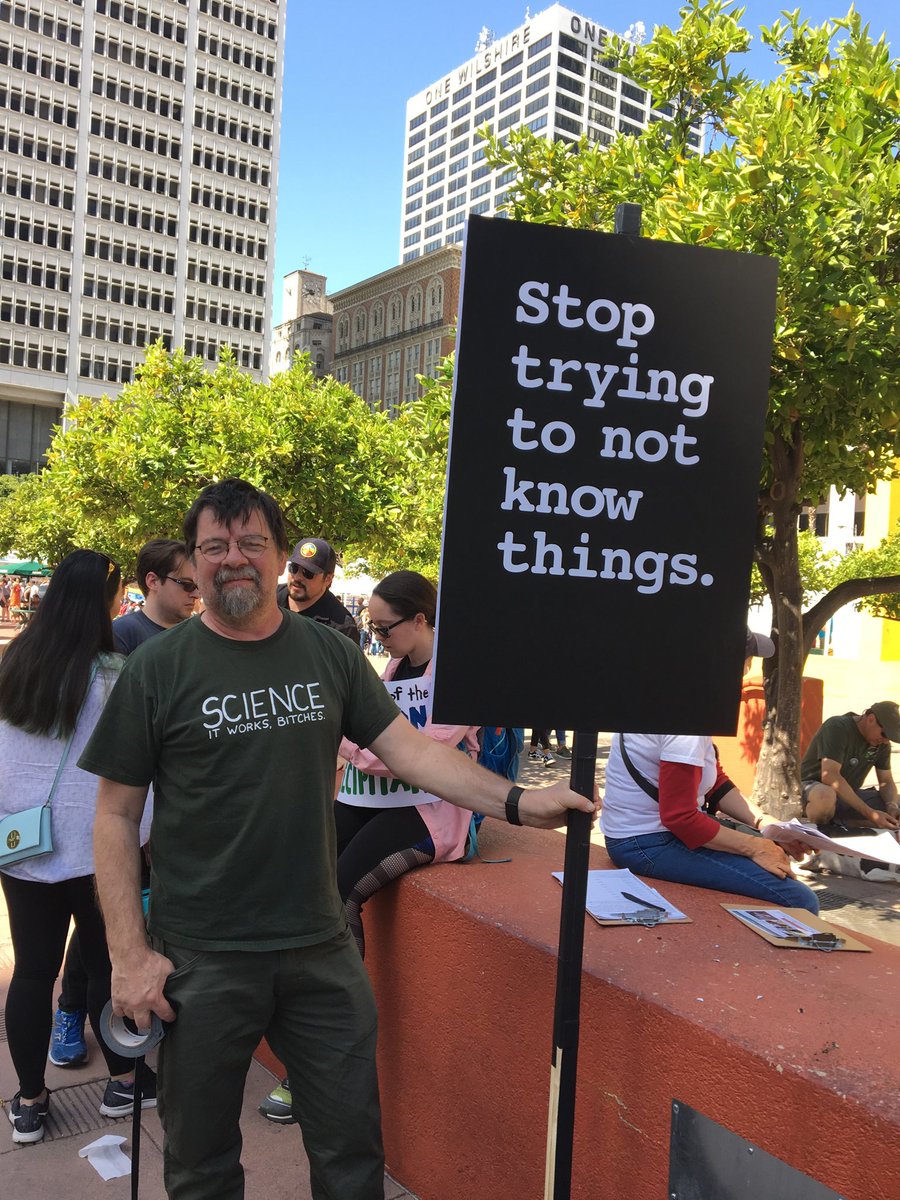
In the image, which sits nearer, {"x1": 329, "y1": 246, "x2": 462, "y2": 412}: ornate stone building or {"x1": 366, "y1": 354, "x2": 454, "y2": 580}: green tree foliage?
{"x1": 366, "y1": 354, "x2": 454, "y2": 580}: green tree foliage

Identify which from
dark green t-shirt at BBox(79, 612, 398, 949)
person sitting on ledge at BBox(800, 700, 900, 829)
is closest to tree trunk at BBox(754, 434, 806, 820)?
person sitting on ledge at BBox(800, 700, 900, 829)

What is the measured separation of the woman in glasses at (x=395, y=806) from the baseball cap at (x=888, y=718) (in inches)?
185

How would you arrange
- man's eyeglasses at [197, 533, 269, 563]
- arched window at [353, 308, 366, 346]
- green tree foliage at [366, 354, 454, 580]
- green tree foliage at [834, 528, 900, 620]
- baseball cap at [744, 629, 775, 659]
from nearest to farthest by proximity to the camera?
man's eyeglasses at [197, 533, 269, 563]
baseball cap at [744, 629, 775, 659]
green tree foliage at [366, 354, 454, 580]
green tree foliage at [834, 528, 900, 620]
arched window at [353, 308, 366, 346]

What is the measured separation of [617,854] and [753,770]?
812 centimetres

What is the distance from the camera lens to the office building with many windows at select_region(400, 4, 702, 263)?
122562mm

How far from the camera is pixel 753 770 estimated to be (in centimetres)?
1074

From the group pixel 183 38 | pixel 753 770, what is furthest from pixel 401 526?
pixel 183 38

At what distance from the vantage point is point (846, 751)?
733 centimetres

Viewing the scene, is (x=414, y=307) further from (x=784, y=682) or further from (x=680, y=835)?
(x=680, y=835)

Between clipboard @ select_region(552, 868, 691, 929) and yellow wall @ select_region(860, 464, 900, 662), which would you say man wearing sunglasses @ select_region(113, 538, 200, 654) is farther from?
yellow wall @ select_region(860, 464, 900, 662)

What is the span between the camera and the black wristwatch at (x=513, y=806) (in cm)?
225

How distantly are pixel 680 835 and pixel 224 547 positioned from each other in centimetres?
154

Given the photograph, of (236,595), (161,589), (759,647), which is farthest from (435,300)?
(236,595)

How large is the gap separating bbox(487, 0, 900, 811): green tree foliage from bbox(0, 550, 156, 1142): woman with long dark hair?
3.91 metres
